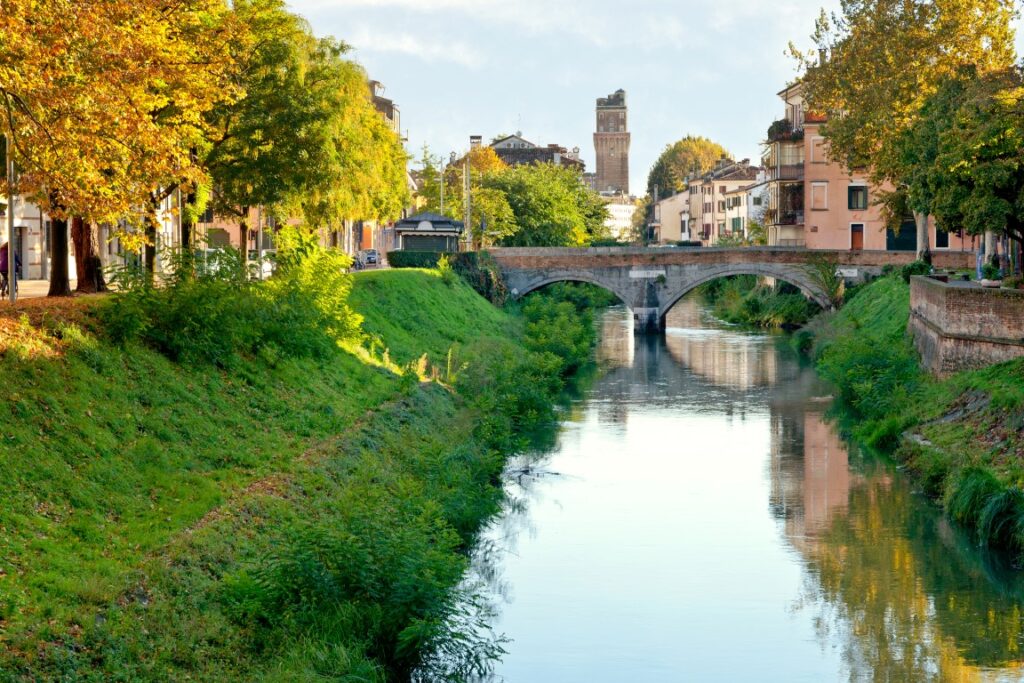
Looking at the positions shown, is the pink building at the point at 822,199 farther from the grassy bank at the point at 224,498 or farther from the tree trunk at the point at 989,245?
the grassy bank at the point at 224,498

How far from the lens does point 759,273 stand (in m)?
64.6

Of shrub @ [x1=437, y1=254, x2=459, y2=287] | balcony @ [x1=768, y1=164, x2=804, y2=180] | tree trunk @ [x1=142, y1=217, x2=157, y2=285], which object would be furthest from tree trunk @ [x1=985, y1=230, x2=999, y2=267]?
tree trunk @ [x1=142, y1=217, x2=157, y2=285]

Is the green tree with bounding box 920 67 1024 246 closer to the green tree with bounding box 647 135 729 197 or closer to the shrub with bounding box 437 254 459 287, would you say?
the shrub with bounding box 437 254 459 287

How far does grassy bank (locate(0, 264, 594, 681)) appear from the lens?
13250mm

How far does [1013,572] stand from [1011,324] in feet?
36.1

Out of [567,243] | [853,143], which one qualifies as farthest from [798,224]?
[853,143]

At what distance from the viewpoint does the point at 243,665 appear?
13.4m

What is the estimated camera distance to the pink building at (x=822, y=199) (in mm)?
70125

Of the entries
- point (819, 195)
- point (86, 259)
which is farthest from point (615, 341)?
point (86, 259)

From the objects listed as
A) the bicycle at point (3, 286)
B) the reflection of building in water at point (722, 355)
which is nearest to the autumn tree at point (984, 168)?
the reflection of building in water at point (722, 355)

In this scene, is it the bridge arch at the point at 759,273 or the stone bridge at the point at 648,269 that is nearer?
the bridge arch at the point at 759,273

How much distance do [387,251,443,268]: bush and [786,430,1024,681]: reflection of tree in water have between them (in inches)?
1268

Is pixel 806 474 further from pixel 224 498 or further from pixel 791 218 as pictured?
pixel 791 218

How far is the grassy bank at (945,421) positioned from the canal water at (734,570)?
58 centimetres
